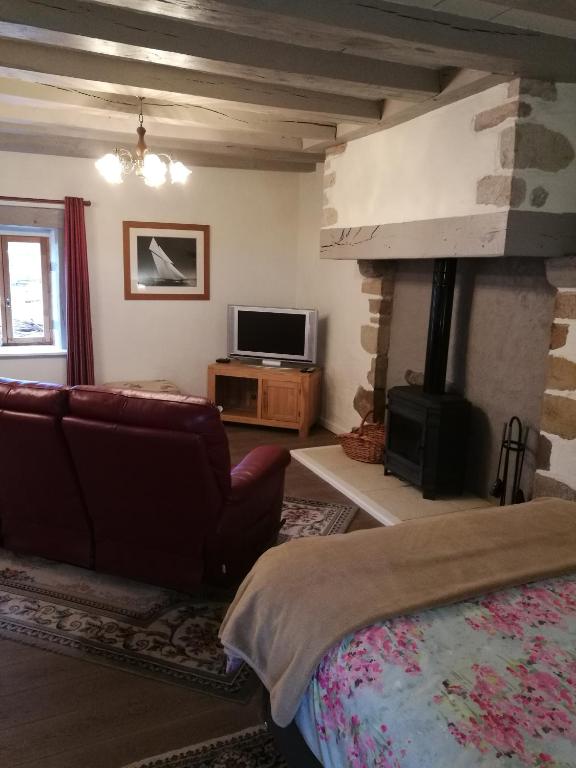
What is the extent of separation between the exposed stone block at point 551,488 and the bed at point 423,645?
113cm

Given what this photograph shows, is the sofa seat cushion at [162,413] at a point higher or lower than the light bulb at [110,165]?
lower

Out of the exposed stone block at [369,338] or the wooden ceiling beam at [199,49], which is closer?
the wooden ceiling beam at [199,49]

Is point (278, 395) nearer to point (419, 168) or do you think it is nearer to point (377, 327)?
point (377, 327)

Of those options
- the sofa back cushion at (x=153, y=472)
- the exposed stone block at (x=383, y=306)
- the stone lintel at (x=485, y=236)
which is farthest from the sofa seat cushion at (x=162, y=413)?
the exposed stone block at (x=383, y=306)

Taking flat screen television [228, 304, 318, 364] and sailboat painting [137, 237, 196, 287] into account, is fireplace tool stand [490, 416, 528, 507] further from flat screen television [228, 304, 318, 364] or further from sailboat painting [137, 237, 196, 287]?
sailboat painting [137, 237, 196, 287]

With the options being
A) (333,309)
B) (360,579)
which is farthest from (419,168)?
(360,579)

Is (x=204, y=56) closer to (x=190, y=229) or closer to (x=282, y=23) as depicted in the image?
(x=282, y=23)

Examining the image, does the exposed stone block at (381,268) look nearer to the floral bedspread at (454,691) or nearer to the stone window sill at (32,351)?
the stone window sill at (32,351)

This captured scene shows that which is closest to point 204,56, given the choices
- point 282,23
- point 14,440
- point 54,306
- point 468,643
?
point 282,23

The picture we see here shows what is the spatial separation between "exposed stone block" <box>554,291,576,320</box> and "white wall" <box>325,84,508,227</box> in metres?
0.59

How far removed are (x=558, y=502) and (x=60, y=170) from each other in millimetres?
4997

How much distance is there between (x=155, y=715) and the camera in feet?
6.44

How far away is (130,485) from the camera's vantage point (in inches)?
94.0

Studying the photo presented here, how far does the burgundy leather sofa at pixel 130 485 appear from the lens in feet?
7.42
